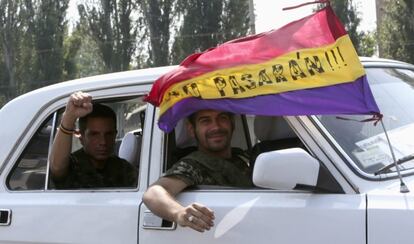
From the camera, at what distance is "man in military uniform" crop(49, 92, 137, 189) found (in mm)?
3352

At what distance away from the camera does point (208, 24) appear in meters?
30.0

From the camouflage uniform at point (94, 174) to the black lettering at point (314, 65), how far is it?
3.69ft

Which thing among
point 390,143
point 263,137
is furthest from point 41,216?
point 390,143

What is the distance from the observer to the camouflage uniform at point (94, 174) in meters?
3.56

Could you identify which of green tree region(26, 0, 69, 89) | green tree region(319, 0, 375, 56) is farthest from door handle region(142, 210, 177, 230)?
green tree region(26, 0, 69, 89)

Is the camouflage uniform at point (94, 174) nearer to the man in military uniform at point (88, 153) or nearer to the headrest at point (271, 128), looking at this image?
the man in military uniform at point (88, 153)

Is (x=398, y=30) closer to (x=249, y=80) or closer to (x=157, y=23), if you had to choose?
(x=157, y=23)

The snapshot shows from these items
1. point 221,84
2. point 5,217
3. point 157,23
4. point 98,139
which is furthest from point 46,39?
point 221,84

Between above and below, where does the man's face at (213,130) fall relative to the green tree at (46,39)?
below

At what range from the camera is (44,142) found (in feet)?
12.1

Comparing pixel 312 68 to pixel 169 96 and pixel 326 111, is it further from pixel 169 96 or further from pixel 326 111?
pixel 169 96

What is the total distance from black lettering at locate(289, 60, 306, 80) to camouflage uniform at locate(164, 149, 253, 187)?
60 centimetres

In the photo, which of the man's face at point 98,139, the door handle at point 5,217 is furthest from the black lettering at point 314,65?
the door handle at point 5,217

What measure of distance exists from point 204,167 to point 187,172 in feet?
0.39
